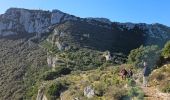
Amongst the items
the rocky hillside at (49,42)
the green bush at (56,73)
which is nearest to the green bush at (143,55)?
the rocky hillside at (49,42)

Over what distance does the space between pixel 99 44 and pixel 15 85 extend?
100ft

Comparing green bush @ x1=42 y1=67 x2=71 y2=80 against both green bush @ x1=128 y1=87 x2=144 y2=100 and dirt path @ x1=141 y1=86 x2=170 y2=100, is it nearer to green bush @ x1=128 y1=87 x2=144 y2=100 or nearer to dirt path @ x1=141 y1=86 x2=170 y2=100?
dirt path @ x1=141 y1=86 x2=170 y2=100

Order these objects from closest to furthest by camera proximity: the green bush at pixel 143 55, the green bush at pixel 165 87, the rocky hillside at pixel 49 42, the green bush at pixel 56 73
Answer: the green bush at pixel 165 87
the green bush at pixel 143 55
the green bush at pixel 56 73
the rocky hillside at pixel 49 42

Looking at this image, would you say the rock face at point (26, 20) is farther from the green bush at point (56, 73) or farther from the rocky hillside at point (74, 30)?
the green bush at point (56, 73)

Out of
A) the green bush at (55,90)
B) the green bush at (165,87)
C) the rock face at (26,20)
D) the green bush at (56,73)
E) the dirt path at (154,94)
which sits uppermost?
the rock face at (26,20)

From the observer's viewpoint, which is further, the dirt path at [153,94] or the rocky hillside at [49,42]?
the rocky hillside at [49,42]

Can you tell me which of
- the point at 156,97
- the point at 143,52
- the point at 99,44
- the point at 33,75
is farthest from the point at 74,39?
the point at 156,97

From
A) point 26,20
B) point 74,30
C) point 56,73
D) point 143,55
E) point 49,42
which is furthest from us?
point 26,20

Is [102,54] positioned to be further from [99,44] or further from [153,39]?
[153,39]

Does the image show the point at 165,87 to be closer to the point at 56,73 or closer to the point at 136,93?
the point at 136,93

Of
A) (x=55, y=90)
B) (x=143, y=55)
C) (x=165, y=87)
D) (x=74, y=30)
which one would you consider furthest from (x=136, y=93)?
(x=74, y=30)

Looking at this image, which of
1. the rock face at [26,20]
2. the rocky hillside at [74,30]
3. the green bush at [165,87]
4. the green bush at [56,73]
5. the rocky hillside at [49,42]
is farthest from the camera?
the rock face at [26,20]

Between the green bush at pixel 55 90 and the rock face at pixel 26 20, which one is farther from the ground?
the rock face at pixel 26 20

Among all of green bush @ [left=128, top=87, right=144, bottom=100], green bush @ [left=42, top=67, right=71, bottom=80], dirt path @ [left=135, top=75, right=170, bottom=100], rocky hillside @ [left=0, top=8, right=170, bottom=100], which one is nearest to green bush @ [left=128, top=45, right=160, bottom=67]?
dirt path @ [left=135, top=75, right=170, bottom=100]
